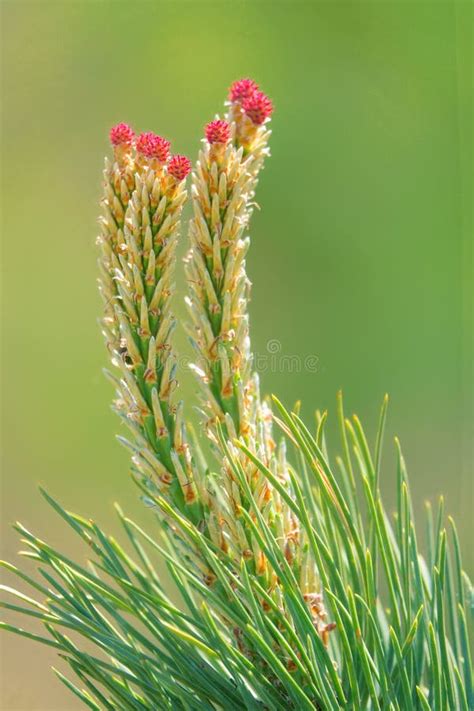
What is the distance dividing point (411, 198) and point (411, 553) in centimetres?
66

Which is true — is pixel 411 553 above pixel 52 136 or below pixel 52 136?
below

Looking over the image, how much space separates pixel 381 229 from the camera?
0.91 m

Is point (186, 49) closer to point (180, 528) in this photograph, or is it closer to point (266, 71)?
point (266, 71)

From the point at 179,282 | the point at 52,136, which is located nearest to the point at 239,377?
the point at 179,282

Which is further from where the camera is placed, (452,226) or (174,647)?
(452,226)

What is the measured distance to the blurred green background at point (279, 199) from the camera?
2.79 feet

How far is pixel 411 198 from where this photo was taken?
0.92 metres

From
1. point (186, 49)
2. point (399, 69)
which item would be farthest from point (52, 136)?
point (399, 69)

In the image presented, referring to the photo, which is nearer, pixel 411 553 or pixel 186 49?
pixel 411 553

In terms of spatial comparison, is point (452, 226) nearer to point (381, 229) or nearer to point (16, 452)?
point (381, 229)

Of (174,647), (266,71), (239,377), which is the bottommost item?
(174,647)

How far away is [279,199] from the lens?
0.88 meters

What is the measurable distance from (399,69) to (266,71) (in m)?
0.15

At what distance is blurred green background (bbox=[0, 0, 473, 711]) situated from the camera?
33.5 inches
